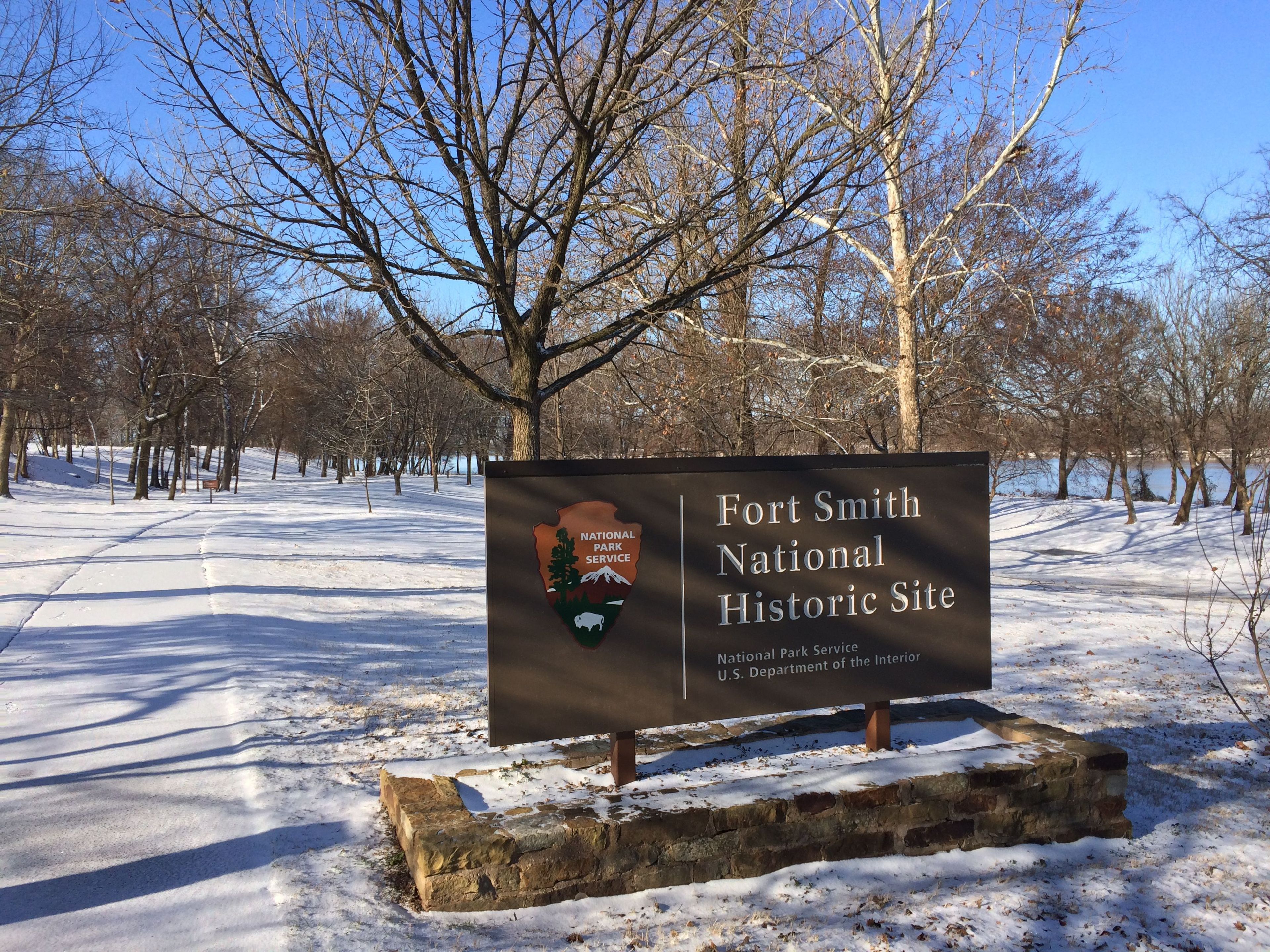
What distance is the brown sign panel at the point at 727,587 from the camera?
439cm

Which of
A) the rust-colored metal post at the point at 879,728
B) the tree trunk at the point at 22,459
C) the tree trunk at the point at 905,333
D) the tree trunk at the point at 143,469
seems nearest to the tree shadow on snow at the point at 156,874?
the rust-colored metal post at the point at 879,728

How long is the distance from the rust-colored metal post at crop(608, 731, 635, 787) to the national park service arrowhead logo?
54 cm

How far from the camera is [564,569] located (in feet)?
14.6

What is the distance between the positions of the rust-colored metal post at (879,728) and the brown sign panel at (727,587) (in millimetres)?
139

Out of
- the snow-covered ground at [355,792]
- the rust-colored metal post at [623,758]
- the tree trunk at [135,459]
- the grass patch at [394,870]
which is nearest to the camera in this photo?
the snow-covered ground at [355,792]

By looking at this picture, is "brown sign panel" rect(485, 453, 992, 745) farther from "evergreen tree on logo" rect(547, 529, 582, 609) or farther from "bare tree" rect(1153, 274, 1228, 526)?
"bare tree" rect(1153, 274, 1228, 526)

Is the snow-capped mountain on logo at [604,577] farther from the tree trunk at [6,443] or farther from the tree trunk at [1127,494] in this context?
the tree trunk at [6,443]

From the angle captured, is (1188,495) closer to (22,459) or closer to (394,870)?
(394,870)

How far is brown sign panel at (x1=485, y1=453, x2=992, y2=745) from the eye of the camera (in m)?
4.39

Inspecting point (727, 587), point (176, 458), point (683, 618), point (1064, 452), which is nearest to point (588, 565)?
point (683, 618)

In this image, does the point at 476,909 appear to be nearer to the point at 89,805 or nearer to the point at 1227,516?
the point at 89,805

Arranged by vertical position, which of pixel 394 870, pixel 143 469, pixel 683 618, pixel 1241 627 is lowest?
pixel 394 870

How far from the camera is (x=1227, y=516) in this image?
87.1 ft

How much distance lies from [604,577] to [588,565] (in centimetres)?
11
